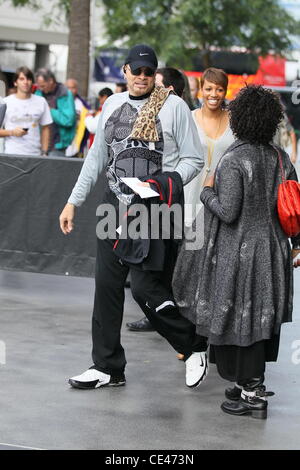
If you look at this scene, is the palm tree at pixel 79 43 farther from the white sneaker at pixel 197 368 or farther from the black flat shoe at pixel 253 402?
the black flat shoe at pixel 253 402

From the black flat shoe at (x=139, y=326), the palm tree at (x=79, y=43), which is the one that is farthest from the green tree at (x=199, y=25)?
the black flat shoe at (x=139, y=326)

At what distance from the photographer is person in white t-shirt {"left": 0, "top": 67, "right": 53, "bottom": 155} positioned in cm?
1256

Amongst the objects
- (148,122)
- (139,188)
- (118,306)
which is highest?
(148,122)

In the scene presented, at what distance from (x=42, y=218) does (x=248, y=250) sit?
14.0 feet

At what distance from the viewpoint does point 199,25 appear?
115 feet

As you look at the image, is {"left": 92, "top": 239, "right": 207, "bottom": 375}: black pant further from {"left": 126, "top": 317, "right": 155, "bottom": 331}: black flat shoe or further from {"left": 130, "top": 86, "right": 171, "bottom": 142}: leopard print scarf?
{"left": 126, "top": 317, "right": 155, "bottom": 331}: black flat shoe


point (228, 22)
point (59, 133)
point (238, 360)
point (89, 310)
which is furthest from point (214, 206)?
point (228, 22)

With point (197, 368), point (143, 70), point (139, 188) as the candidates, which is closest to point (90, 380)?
point (197, 368)

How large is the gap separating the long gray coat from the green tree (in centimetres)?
2774

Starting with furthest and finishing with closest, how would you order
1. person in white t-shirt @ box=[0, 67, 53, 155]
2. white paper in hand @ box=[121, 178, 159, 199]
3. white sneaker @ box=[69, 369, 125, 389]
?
1. person in white t-shirt @ box=[0, 67, 53, 155]
2. white sneaker @ box=[69, 369, 125, 389]
3. white paper in hand @ box=[121, 178, 159, 199]

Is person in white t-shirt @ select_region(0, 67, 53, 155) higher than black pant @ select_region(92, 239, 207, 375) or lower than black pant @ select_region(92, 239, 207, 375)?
higher

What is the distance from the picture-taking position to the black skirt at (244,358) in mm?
6109

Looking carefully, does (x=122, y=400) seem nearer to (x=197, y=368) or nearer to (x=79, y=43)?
(x=197, y=368)

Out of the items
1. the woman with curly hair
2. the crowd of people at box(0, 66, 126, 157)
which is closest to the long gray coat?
the woman with curly hair
